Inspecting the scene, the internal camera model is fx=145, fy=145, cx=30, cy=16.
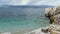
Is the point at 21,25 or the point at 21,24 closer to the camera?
the point at 21,25

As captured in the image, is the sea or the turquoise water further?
the turquoise water

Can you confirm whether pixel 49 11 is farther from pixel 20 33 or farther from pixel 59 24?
pixel 59 24

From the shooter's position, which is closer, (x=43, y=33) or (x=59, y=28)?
(x=59, y=28)

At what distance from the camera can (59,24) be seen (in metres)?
6.66

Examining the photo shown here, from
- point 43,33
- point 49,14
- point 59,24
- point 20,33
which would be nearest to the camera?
point 59,24

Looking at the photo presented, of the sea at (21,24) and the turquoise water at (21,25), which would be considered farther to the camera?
the turquoise water at (21,25)

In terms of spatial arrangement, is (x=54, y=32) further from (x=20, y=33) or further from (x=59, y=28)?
(x=20, y=33)

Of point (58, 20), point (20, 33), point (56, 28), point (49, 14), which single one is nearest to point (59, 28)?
point (56, 28)

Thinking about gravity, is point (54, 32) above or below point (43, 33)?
above

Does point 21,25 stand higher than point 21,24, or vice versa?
point 21,25

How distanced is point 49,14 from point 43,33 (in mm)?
4591

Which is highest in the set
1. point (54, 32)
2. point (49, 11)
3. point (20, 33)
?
point (54, 32)

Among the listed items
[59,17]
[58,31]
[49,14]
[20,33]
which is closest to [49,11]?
[49,14]

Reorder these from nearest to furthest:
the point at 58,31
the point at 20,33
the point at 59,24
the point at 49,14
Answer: the point at 58,31, the point at 59,24, the point at 20,33, the point at 49,14
